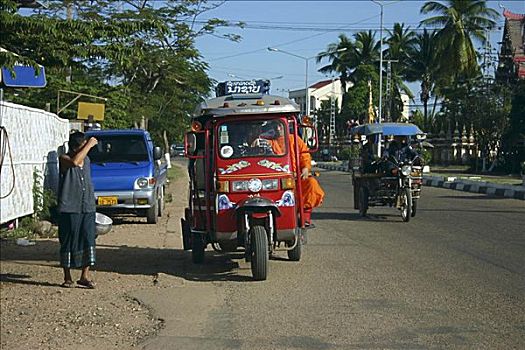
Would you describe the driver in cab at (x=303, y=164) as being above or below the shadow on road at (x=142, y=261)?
above

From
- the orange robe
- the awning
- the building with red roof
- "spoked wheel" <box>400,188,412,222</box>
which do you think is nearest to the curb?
"spoked wheel" <box>400,188,412,222</box>

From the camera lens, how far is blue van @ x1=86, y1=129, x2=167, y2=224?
17.0 meters

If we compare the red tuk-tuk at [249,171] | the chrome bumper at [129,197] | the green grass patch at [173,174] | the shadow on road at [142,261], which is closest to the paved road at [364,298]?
the shadow on road at [142,261]

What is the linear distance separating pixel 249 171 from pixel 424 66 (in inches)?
2106

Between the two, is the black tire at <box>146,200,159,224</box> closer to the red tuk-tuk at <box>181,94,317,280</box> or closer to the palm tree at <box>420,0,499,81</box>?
the red tuk-tuk at <box>181,94,317,280</box>

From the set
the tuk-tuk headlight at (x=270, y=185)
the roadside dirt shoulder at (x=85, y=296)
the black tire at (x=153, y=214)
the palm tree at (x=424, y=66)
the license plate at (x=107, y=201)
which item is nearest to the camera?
the roadside dirt shoulder at (x=85, y=296)

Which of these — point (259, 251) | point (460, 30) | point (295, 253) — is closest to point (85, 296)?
point (259, 251)

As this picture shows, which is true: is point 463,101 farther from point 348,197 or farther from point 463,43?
point 348,197

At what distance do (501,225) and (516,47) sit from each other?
4206cm

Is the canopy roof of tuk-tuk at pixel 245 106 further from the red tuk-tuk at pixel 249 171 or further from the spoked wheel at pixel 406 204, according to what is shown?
the spoked wheel at pixel 406 204

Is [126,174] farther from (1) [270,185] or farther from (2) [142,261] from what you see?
(1) [270,185]

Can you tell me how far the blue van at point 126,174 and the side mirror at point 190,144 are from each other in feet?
19.6

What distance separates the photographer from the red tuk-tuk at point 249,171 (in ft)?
34.2

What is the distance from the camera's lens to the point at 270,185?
1055 centimetres
